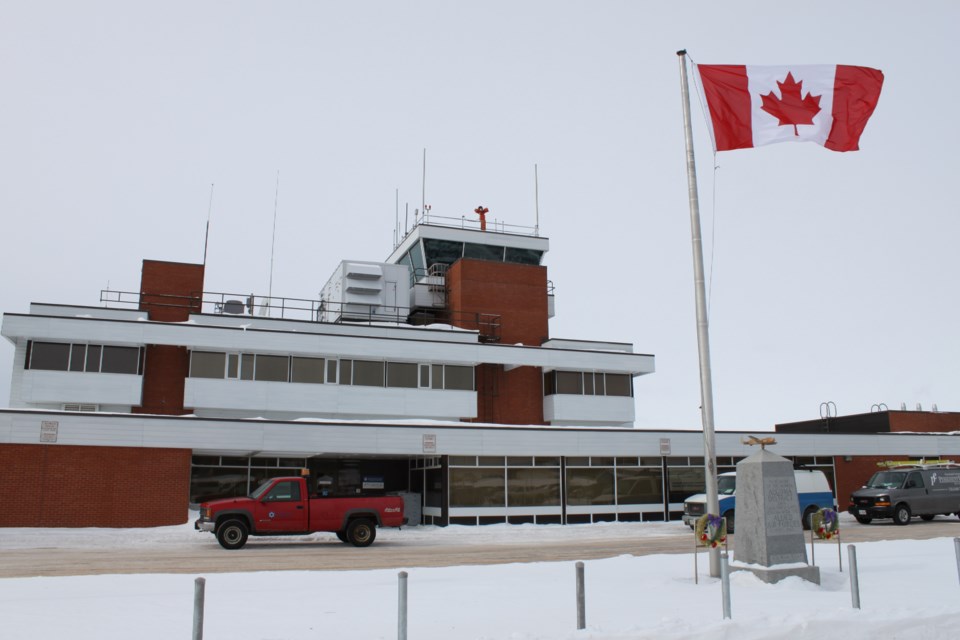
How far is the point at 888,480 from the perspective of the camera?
32219 millimetres

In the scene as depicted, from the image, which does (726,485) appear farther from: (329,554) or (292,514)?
(292,514)

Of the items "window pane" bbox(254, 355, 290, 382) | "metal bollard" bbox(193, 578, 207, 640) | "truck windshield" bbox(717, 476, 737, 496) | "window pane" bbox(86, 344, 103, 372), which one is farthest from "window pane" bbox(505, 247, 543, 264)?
"metal bollard" bbox(193, 578, 207, 640)

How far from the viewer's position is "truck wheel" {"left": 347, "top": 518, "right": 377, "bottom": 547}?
23484mm

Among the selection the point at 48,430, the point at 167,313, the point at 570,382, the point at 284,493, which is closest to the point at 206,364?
the point at 167,313

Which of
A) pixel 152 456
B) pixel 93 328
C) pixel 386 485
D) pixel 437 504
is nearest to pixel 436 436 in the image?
pixel 437 504

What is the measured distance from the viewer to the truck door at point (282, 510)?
22469mm

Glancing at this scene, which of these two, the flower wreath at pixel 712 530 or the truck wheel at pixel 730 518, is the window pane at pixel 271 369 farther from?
the flower wreath at pixel 712 530

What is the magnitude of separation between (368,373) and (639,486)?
42.6 ft

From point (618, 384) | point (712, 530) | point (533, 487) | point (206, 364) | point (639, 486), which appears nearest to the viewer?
point (712, 530)

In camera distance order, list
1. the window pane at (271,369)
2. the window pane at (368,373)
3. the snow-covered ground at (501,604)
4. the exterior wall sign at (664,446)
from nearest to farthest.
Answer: the snow-covered ground at (501,604), the exterior wall sign at (664,446), the window pane at (271,369), the window pane at (368,373)

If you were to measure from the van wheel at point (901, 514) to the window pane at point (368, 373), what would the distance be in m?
21.7

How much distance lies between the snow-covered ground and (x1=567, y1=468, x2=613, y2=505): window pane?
1598 centimetres

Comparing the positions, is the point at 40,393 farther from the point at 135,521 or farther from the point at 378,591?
the point at 378,591

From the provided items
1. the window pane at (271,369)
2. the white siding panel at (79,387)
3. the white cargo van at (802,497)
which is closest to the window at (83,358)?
the white siding panel at (79,387)
